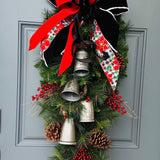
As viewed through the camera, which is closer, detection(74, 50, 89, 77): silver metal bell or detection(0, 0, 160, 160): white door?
detection(74, 50, 89, 77): silver metal bell

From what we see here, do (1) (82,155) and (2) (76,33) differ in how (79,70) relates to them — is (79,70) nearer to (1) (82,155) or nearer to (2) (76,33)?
(2) (76,33)

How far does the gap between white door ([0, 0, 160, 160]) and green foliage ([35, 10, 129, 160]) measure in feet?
0.30

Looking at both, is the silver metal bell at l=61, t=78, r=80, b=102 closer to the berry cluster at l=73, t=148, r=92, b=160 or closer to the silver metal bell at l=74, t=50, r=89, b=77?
the silver metal bell at l=74, t=50, r=89, b=77

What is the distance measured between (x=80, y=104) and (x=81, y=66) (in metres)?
0.13

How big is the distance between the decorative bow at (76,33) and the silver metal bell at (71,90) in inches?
2.6

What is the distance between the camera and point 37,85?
0.62 metres

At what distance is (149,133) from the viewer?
0.66 m

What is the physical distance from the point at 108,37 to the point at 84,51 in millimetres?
Result: 94

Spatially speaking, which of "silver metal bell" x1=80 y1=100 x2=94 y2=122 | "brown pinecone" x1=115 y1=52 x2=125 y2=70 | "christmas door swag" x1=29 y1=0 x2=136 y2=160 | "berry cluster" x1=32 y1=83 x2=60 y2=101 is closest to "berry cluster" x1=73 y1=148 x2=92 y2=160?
"christmas door swag" x1=29 y1=0 x2=136 y2=160

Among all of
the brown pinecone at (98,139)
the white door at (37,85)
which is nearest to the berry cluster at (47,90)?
the white door at (37,85)

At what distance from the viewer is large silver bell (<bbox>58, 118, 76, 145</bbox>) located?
489 millimetres

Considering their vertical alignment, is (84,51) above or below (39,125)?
above

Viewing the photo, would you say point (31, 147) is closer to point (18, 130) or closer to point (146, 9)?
point (18, 130)

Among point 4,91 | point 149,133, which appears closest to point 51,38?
point 4,91
